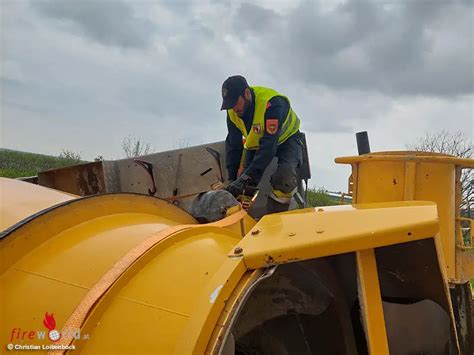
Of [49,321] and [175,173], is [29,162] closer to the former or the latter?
[175,173]

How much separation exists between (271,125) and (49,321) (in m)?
3.08

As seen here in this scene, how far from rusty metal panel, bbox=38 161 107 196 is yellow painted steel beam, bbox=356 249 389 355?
3445 mm

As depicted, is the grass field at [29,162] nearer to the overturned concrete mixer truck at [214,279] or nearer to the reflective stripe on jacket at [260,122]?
the reflective stripe on jacket at [260,122]

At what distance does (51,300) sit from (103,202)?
1.74 ft

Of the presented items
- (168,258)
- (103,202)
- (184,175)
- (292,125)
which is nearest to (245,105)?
(292,125)

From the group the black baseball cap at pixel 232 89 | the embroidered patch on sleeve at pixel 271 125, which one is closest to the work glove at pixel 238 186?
the embroidered patch on sleeve at pixel 271 125

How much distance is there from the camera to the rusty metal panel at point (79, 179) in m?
4.61

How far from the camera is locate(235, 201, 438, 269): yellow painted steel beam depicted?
4.68 feet

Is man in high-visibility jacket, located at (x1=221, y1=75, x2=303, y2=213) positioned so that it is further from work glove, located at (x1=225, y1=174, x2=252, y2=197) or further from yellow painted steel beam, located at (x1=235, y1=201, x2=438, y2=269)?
yellow painted steel beam, located at (x1=235, y1=201, x2=438, y2=269)

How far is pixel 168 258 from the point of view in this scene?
65.1 inches

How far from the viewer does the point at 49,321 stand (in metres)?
1.54

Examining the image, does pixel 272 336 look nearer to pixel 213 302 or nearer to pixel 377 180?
pixel 213 302

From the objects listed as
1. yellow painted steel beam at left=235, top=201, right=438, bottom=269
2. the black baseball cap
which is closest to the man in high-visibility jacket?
the black baseball cap

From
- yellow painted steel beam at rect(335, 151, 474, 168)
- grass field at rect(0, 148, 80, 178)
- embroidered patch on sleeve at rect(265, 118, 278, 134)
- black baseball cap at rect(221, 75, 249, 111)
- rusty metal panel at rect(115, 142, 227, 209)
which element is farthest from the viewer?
grass field at rect(0, 148, 80, 178)
